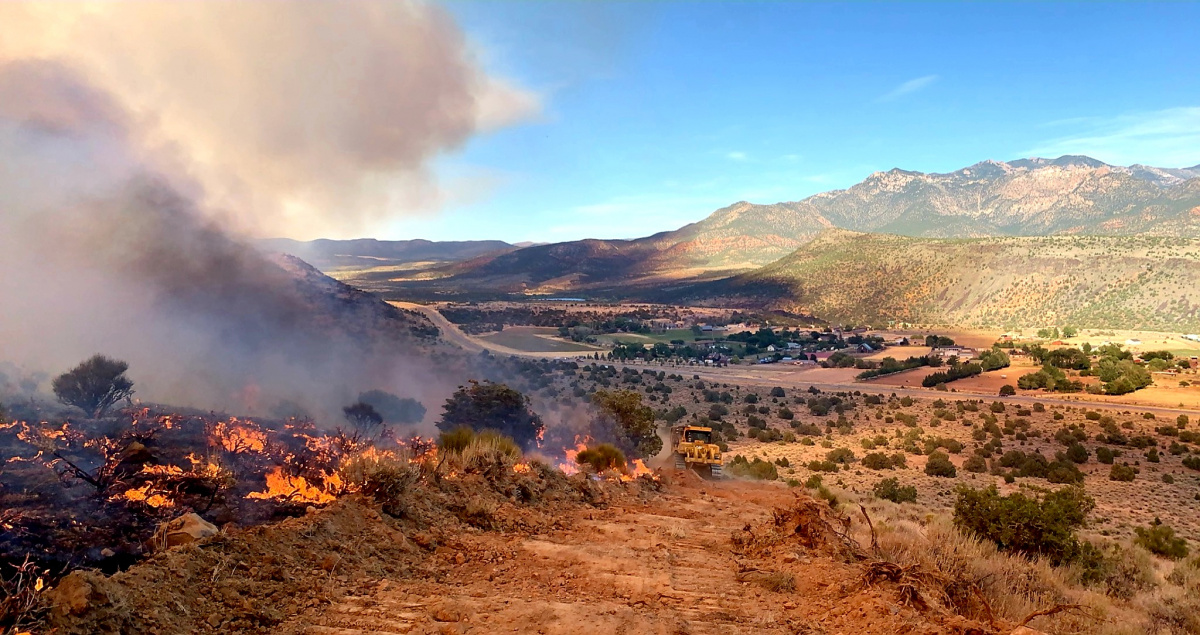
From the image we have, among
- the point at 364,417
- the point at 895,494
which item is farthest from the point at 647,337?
the point at 364,417

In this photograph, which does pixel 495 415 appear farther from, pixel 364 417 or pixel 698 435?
pixel 698 435

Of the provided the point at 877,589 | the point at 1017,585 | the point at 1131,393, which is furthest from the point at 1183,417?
the point at 877,589

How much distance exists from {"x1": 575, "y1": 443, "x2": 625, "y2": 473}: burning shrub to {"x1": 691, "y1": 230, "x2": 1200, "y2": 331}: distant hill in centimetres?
9605

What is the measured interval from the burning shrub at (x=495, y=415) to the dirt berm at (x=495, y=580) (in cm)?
1001

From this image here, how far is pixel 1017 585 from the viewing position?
8.52 metres

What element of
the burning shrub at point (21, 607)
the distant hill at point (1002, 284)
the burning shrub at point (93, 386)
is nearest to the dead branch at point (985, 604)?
the burning shrub at point (21, 607)

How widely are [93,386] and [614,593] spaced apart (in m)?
17.3

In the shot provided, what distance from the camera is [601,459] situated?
18.9 m

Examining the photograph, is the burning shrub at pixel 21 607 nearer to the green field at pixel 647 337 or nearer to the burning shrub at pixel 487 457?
the burning shrub at pixel 487 457

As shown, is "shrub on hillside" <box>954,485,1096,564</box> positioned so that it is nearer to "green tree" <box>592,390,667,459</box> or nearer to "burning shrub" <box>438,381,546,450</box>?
"green tree" <box>592,390,667,459</box>

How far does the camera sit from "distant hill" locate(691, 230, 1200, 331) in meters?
90.9

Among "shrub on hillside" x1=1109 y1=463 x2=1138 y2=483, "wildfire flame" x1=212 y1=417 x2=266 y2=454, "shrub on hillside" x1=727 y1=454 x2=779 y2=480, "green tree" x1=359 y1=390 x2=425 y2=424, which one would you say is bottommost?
"shrub on hillside" x1=1109 y1=463 x2=1138 y2=483

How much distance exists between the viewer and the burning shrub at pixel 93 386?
53.3 ft

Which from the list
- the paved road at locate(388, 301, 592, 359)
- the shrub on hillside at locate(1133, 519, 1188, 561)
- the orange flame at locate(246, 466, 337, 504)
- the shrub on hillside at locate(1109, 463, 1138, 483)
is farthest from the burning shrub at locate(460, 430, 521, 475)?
the paved road at locate(388, 301, 592, 359)
